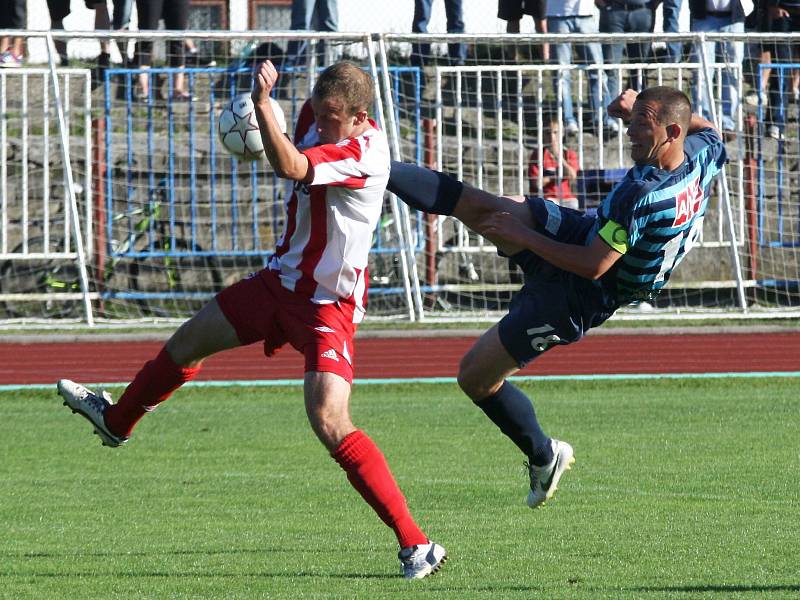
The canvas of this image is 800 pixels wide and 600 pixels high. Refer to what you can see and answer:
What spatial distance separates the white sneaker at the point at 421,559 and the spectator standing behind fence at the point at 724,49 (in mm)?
10004

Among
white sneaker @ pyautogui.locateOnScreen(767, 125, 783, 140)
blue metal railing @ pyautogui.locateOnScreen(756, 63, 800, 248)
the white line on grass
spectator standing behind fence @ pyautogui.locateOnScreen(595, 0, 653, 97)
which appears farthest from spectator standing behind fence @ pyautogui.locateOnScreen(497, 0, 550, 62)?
the white line on grass

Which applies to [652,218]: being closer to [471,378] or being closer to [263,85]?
[471,378]

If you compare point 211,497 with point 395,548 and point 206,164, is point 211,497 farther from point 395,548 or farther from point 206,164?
point 206,164

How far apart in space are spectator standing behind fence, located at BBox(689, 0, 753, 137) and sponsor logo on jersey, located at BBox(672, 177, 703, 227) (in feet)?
28.1

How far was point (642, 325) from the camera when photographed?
14.4m

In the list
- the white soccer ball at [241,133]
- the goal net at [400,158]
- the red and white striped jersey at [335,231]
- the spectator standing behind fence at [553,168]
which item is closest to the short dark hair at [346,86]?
the red and white striped jersey at [335,231]

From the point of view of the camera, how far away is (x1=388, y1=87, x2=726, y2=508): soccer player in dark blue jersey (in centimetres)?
605

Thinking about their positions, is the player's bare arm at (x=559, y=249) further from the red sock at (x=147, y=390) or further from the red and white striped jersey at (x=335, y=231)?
the red sock at (x=147, y=390)

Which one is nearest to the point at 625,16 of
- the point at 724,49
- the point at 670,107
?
the point at 724,49

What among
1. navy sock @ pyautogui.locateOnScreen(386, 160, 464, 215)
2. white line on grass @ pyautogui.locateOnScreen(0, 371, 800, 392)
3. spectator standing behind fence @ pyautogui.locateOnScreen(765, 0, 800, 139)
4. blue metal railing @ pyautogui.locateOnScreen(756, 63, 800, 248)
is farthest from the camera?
spectator standing behind fence @ pyautogui.locateOnScreen(765, 0, 800, 139)

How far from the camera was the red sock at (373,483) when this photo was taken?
5.46m

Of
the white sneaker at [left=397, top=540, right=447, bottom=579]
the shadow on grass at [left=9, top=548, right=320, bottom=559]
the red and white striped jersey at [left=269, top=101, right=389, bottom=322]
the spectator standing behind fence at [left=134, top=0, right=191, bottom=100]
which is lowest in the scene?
the shadow on grass at [left=9, top=548, right=320, bottom=559]

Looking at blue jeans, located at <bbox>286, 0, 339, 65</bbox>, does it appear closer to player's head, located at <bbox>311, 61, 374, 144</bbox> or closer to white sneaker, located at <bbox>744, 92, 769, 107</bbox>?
white sneaker, located at <bbox>744, 92, 769, 107</bbox>

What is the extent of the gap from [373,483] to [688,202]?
5.94 ft
